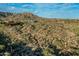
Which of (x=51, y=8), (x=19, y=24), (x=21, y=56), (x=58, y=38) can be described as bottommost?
(x=21, y=56)

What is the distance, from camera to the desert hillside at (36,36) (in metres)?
1.50

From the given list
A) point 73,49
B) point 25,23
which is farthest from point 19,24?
point 73,49

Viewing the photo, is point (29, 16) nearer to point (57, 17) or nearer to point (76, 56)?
point (57, 17)

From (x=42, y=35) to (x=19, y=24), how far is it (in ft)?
0.73

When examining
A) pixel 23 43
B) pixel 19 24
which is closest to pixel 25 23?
pixel 19 24

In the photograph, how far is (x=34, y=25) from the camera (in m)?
1.56

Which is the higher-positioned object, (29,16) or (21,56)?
(29,16)

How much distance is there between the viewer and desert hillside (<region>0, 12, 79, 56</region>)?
1.50m

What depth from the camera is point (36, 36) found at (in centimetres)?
154

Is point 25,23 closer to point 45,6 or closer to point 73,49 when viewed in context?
point 45,6

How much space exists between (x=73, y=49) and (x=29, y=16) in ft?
1.54

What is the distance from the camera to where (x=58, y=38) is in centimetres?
152

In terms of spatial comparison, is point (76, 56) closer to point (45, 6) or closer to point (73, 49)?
point (73, 49)

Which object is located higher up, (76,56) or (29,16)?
(29,16)
